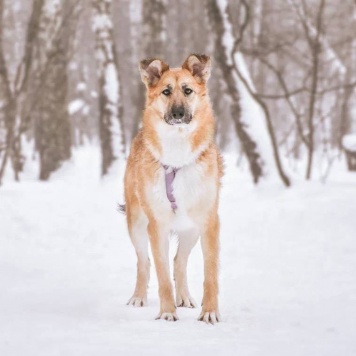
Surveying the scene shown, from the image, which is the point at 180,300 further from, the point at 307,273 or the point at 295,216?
the point at 295,216

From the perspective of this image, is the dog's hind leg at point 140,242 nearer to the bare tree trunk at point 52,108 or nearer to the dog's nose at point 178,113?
the dog's nose at point 178,113

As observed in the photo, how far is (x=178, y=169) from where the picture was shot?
183 inches

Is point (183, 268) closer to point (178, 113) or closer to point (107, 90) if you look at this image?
point (178, 113)

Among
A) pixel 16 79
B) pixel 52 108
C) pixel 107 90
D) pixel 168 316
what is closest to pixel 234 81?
pixel 16 79

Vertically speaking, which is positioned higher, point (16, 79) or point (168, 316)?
point (16, 79)

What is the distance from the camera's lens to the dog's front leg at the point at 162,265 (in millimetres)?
4590

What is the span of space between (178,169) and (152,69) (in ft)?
2.72

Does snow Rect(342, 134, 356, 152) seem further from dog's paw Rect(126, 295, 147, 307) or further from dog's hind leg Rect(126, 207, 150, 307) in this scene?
dog's paw Rect(126, 295, 147, 307)

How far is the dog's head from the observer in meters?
4.50

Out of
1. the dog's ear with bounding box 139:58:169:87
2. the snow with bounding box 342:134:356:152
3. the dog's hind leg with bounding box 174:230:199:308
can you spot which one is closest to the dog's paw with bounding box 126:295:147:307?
the dog's hind leg with bounding box 174:230:199:308

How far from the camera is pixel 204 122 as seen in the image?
4773mm

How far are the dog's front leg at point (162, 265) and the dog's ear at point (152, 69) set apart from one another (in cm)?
112

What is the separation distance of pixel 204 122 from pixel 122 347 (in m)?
1.97

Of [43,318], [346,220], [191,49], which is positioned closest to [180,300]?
[43,318]
